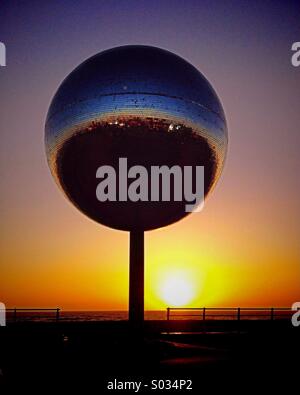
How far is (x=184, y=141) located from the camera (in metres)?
10.4

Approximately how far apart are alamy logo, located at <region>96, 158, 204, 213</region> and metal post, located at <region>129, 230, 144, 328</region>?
1.45 meters

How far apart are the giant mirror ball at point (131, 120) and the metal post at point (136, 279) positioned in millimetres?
966

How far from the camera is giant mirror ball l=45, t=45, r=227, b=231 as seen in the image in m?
10.1

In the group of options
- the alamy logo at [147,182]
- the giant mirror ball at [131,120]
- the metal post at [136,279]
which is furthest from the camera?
the metal post at [136,279]

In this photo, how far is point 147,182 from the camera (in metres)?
10.6

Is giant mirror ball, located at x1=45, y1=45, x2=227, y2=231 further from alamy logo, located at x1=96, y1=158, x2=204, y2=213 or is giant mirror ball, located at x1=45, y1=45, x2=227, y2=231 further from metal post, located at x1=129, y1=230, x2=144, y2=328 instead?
metal post, located at x1=129, y1=230, x2=144, y2=328

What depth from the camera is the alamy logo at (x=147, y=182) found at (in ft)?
34.6

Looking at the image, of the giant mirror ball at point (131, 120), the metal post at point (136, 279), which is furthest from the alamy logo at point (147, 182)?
the metal post at point (136, 279)

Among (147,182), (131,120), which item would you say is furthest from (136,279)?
(131,120)

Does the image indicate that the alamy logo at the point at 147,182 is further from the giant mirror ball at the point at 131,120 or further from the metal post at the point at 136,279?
the metal post at the point at 136,279

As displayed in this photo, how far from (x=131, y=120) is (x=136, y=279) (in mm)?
3881

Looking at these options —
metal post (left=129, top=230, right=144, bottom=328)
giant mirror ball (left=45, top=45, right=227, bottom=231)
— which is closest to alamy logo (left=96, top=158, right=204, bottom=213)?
giant mirror ball (left=45, top=45, right=227, bottom=231)

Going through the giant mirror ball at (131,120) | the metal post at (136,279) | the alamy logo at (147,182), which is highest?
the giant mirror ball at (131,120)

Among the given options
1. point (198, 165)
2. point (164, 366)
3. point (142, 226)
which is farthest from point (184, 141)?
point (164, 366)
